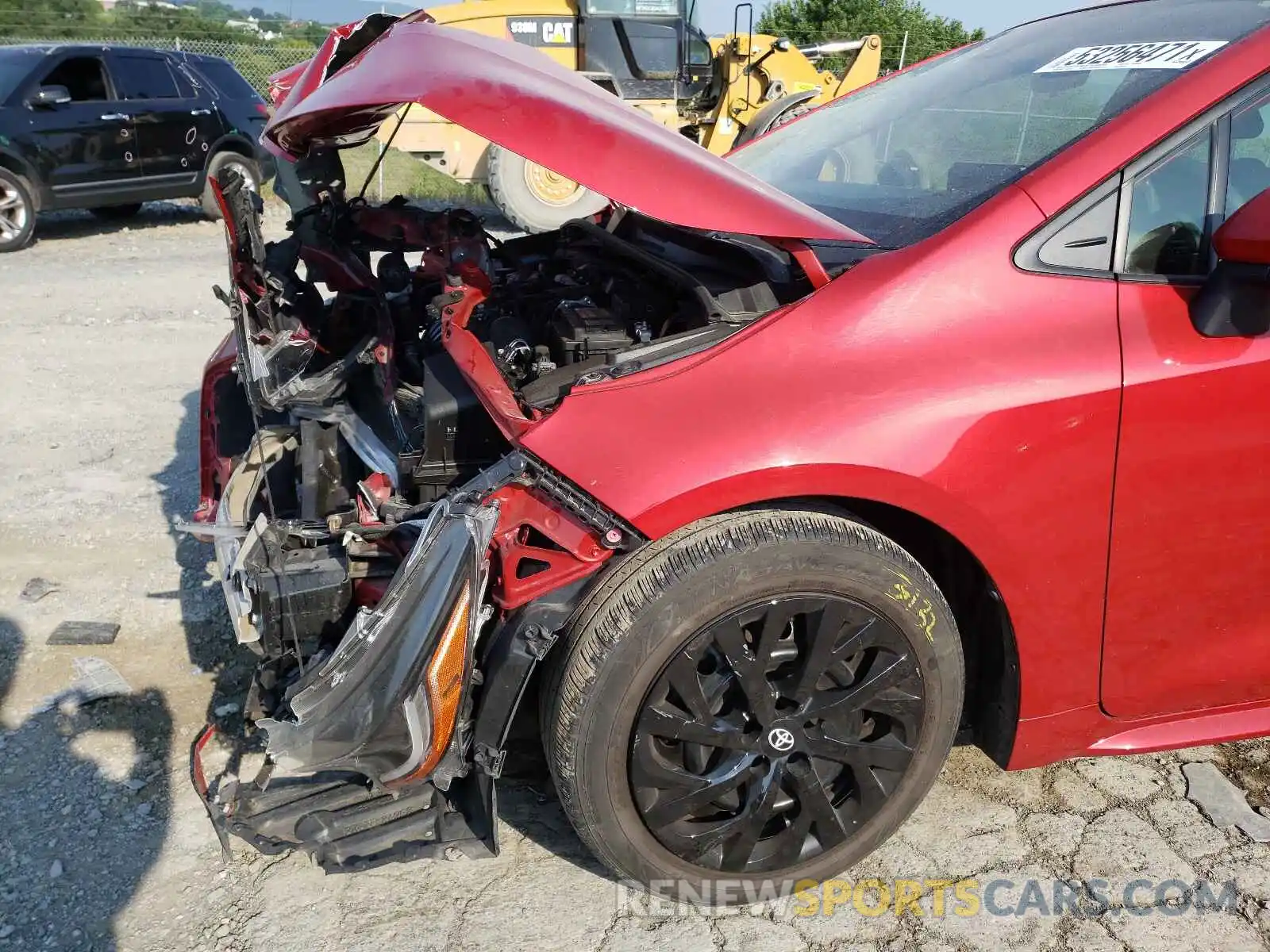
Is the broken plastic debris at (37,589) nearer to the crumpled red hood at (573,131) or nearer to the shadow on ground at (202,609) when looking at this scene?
the shadow on ground at (202,609)

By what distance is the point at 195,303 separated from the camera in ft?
25.1

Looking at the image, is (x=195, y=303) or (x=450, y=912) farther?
(x=195, y=303)

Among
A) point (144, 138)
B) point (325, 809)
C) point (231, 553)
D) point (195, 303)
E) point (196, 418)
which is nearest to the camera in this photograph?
point (325, 809)

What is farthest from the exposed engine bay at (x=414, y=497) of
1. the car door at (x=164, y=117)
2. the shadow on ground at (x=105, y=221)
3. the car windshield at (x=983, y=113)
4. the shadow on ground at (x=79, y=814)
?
the shadow on ground at (x=105, y=221)

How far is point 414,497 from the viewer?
2.36m

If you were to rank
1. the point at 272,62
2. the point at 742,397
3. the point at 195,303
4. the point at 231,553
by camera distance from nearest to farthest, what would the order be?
the point at 742,397
the point at 231,553
the point at 195,303
the point at 272,62

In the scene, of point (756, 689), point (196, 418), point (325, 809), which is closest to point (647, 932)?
point (756, 689)

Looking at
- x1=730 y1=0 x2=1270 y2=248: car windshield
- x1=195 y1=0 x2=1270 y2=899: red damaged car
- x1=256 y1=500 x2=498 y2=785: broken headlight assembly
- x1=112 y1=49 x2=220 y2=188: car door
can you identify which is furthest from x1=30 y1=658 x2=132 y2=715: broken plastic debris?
x1=112 y1=49 x2=220 y2=188: car door

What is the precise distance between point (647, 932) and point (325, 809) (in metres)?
0.77

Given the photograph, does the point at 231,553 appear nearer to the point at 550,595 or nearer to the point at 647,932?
the point at 550,595

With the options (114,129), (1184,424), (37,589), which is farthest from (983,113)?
(114,129)

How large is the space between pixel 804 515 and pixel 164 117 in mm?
10835

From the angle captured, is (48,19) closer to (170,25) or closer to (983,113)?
(170,25)

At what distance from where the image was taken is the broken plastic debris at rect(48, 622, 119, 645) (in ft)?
10.7
